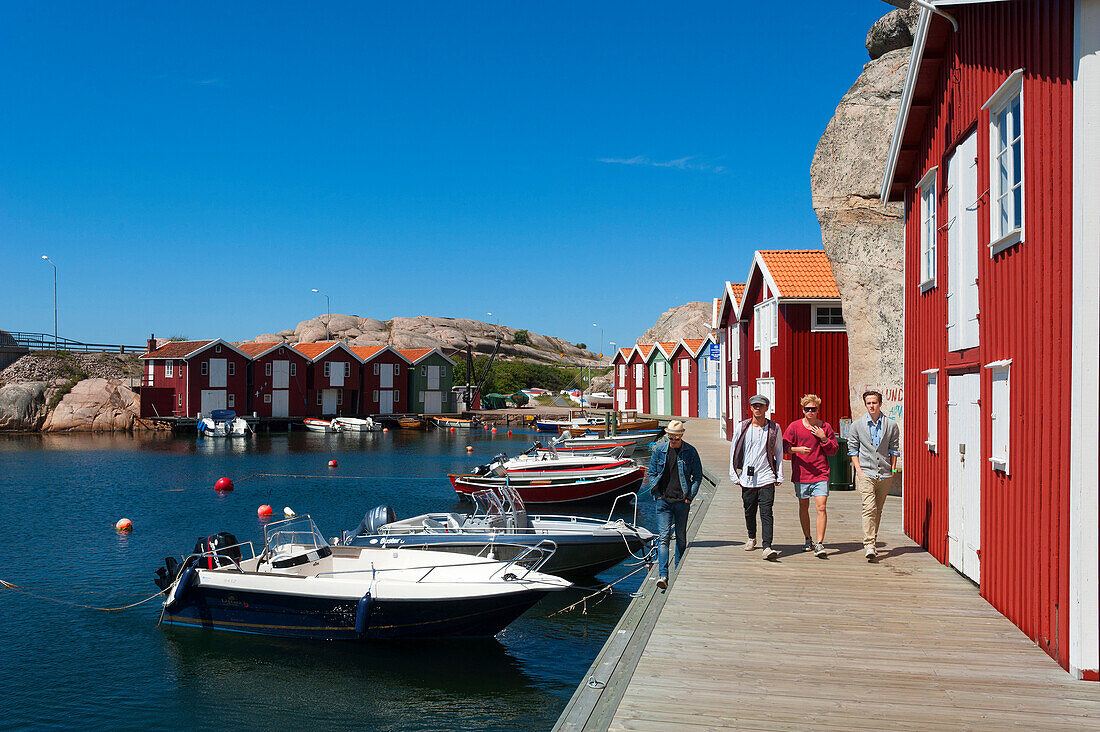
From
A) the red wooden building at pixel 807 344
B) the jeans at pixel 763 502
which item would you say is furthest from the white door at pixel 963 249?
the red wooden building at pixel 807 344

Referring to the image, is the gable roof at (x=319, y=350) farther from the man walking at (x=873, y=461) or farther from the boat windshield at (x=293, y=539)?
the man walking at (x=873, y=461)

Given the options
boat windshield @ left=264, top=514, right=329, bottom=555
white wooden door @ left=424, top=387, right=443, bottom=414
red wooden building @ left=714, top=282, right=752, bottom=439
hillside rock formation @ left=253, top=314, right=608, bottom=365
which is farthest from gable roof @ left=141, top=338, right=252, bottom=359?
boat windshield @ left=264, top=514, right=329, bottom=555

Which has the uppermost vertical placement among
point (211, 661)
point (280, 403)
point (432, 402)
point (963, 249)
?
point (963, 249)

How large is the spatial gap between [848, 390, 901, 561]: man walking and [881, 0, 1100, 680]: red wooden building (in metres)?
0.71

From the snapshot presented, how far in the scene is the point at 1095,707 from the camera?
18.9 feet

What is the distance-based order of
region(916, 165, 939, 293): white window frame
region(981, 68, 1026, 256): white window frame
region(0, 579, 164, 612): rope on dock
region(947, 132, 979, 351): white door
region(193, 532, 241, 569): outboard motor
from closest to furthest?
1. region(981, 68, 1026, 256): white window frame
2. region(947, 132, 979, 351): white door
3. region(916, 165, 939, 293): white window frame
4. region(193, 532, 241, 569): outboard motor
5. region(0, 579, 164, 612): rope on dock

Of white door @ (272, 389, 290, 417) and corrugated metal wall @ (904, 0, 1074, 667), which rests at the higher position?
corrugated metal wall @ (904, 0, 1074, 667)

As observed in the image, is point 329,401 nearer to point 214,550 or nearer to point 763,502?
point 214,550

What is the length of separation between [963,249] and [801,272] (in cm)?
1846

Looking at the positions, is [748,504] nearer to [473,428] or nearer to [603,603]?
[603,603]

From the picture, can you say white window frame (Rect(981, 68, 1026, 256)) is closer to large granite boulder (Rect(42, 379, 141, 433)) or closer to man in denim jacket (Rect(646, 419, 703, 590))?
man in denim jacket (Rect(646, 419, 703, 590))

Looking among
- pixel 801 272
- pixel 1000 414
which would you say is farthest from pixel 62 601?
pixel 801 272

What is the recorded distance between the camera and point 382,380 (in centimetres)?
7688

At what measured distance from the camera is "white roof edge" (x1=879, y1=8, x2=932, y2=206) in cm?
1088
